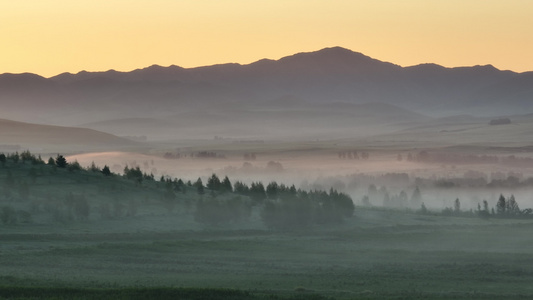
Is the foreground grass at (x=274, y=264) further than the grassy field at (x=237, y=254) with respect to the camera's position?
No

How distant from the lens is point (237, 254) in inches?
4301

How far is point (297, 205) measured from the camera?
502 feet

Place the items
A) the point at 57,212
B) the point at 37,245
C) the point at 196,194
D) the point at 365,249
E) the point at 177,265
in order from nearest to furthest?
the point at 177,265, the point at 37,245, the point at 365,249, the point at 57,212, the point at 196,194

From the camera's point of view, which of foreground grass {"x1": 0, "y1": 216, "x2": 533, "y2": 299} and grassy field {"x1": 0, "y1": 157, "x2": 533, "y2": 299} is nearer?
foreground grass {"x1": 0, "y1": 216, "x2": 533, "y2": 299}

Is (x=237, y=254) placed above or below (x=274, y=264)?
above

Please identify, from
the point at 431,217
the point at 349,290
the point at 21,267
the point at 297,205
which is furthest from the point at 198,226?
the point at 349,290

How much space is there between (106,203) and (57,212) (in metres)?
10.6

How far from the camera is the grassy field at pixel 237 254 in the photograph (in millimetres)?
74000

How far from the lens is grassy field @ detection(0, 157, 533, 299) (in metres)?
74.0

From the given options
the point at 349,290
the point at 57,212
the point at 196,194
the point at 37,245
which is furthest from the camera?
the point at 196,194

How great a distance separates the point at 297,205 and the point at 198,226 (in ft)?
54.7

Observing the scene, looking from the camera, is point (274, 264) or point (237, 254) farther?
point (237, 254)

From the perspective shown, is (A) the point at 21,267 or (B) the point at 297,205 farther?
(B) the point at 297,205

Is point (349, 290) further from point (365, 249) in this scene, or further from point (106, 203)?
point (106, 203)
